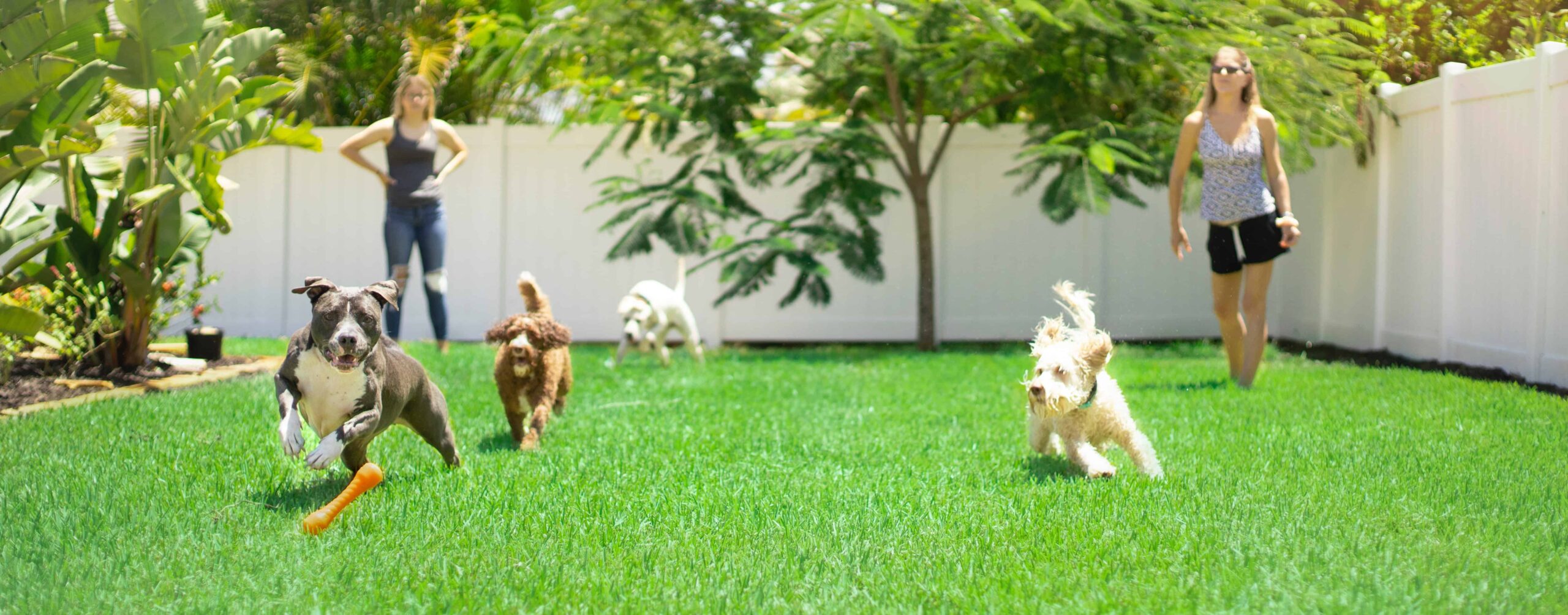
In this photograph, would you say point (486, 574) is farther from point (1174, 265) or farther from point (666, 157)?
point (1174, 265)

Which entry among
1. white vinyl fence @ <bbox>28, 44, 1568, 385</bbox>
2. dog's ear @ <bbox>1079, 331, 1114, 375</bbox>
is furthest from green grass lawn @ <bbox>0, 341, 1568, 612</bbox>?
white vinyl fence @ <bbox>28, 44, 1568, 385</bbox>

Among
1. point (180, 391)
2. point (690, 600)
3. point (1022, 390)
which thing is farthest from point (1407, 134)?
point (180, 391)

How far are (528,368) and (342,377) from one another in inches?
57.7

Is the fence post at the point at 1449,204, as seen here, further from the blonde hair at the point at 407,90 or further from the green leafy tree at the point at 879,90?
the blonde hair at the point at 407,90

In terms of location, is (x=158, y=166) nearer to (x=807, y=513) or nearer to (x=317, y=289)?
(x=317, y=289)

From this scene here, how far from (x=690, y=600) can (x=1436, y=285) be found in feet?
21.6

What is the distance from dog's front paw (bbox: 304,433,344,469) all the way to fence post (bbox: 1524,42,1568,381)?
6.14 meters

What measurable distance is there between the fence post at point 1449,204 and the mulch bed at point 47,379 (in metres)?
7.43

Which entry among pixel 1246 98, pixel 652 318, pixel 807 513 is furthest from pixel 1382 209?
pixel 807 513

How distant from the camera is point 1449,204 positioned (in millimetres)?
7656

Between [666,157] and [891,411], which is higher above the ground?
[666,157]

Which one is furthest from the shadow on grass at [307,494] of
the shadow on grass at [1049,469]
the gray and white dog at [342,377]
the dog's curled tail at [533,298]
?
the shadow on grass at [1049,469]

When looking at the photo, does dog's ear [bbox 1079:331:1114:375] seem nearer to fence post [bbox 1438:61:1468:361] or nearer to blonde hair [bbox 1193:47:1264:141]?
blonde hair [bbox 1193:47:1264:141]

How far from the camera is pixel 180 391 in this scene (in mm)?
6516
